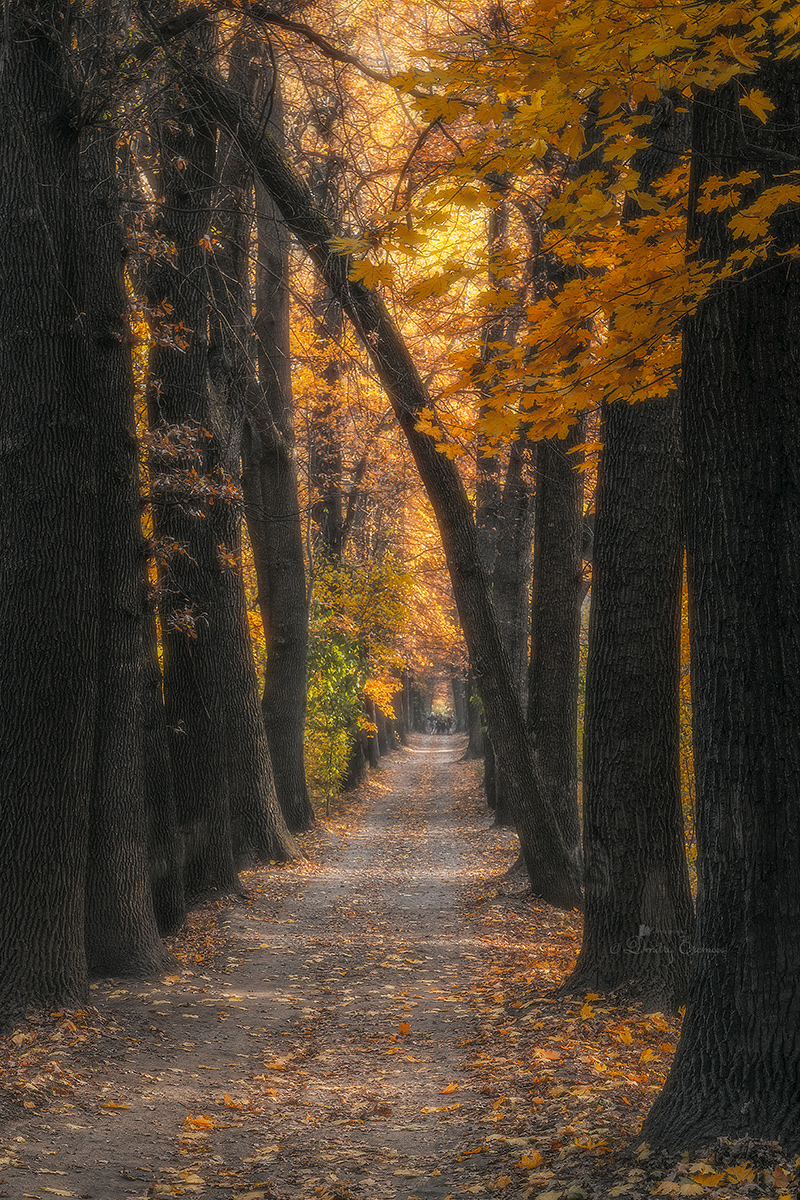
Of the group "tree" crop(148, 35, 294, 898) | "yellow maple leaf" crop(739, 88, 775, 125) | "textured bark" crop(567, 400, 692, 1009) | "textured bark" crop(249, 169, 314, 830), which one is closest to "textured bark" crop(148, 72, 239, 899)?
"tree" crop(148, 35, 294, 898)

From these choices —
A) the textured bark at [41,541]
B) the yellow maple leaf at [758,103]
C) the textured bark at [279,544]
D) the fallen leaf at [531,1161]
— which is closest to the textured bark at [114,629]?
the textured bark at [41,541]

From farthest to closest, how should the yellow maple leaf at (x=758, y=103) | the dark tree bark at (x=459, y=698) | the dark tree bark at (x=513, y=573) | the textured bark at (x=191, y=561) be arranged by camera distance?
the dark tree bark at (x=459, y=698), the dark tree bark at (x=513, y=573), the textured bark at (x=191, y=561), the yellow maple leaf at (x=758, y=103)

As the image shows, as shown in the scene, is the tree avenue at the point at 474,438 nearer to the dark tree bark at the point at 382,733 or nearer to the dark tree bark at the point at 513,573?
the dark tree bark at the point at 513,573

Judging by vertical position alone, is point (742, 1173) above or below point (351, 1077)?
→ above

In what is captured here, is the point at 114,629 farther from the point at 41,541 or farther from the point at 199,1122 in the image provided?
the point at 199,1122

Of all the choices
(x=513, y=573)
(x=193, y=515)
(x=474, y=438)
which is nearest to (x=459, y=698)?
(x=513, y=573)

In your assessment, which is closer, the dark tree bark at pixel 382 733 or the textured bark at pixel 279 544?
the textured bark at pixel 279 544

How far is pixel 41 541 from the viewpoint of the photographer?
6461 mm

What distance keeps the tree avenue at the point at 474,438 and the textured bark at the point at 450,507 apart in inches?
1.5

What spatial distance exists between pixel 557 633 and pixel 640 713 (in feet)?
14.0

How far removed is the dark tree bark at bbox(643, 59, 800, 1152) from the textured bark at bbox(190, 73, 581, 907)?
17.6 feet

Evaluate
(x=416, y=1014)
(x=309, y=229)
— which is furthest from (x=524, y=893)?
(x=309, y=229)

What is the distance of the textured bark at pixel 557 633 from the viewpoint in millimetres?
10906

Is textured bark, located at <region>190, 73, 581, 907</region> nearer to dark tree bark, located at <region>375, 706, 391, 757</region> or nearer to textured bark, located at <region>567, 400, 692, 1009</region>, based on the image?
textured bark, located at <region>567, 400, 692, 1009</region>
